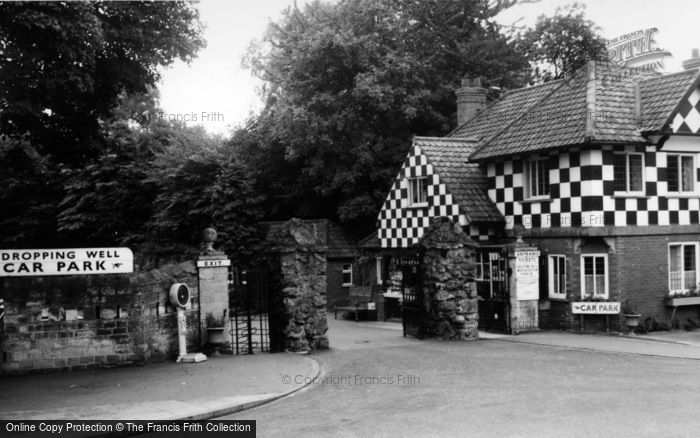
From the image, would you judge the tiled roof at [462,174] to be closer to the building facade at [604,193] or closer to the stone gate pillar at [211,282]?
the building facade at [604,193]

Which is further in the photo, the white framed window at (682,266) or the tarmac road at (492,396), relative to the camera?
the white framed window at (682,266)

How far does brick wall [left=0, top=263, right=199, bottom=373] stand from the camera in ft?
47.7

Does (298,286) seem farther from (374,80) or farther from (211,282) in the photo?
(374,80)

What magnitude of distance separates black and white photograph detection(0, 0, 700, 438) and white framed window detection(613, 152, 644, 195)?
0.33 feet

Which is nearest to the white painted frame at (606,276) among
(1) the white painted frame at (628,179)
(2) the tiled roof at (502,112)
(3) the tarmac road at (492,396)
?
(1) the white painted frame at (628,179)

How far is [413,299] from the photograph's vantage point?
2203 centimetres

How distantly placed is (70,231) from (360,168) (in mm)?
17172

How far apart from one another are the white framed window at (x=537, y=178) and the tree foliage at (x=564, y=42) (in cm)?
1406

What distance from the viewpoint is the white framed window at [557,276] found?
22.7 m

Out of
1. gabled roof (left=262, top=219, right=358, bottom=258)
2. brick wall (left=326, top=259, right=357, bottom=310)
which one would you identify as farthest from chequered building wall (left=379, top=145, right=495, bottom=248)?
brick wall (left=326, top=259, right=357, bottom=310)

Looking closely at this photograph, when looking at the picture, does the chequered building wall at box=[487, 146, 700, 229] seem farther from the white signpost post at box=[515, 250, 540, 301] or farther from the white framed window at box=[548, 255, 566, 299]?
the white signpost post at box=[515, 250, 540, 301]

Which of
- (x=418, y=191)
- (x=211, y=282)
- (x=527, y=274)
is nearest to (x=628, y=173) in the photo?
(x=527, y=274)

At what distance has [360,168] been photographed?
35000mm

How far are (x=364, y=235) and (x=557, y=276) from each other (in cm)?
1736
